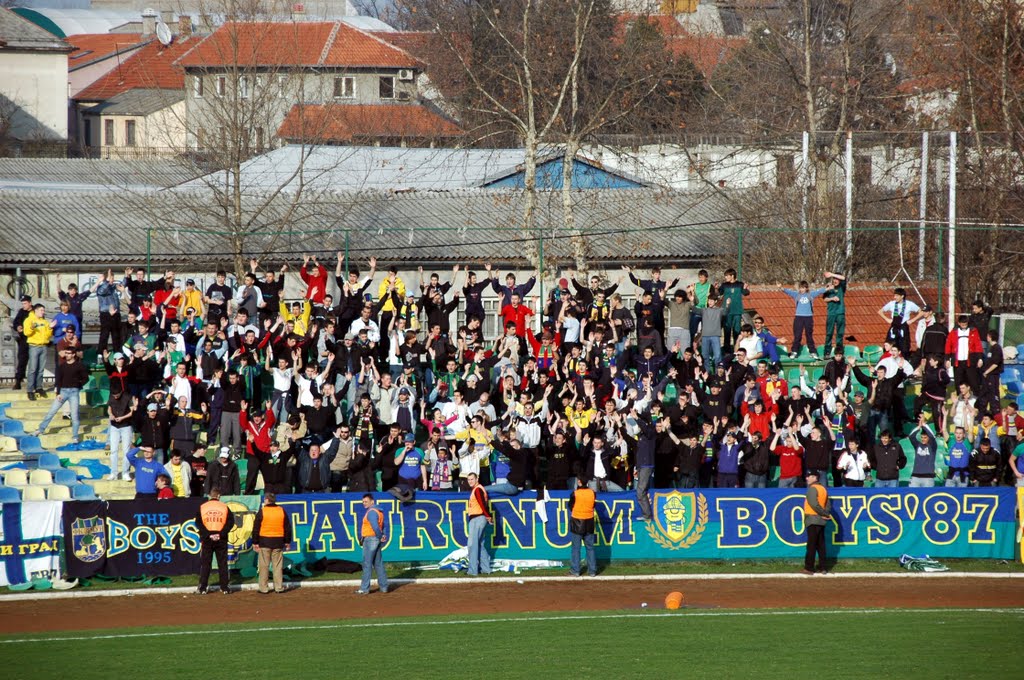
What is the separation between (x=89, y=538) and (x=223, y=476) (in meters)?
2.25

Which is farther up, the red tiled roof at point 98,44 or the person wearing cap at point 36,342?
the red tiled roof at point 98,44

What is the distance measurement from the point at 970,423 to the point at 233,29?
2069 centimetres

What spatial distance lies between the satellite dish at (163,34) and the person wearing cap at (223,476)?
7436 cm

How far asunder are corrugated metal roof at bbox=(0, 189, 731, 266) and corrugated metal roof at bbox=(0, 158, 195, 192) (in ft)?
33.8

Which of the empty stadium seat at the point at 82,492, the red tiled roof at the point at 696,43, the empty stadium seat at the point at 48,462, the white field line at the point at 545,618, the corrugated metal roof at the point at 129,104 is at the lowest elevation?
the white field line at the point at 545,618

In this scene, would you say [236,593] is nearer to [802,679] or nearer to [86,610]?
[86,610]

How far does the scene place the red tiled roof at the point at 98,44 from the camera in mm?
100375

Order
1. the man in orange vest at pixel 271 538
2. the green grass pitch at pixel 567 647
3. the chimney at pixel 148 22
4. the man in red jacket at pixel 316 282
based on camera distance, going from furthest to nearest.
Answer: the chimney at pixel 148 22 < the man in red jacket at pixel 316 282 < the man in orange vest at pixel 271 538 < the green grass pitch at pixel 567 647

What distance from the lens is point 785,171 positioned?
40.3 meters

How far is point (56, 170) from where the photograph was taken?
5712 cm

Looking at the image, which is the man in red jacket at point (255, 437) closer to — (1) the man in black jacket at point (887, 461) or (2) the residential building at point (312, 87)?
(1) the man in black jacket at point (887, 461)

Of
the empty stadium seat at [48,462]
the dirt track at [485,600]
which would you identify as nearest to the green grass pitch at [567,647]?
the dirt track at [485,600]

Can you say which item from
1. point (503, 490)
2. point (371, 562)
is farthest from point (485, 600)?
point (503, 490)

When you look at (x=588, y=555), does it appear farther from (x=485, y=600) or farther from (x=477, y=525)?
(x=485, y=600)
